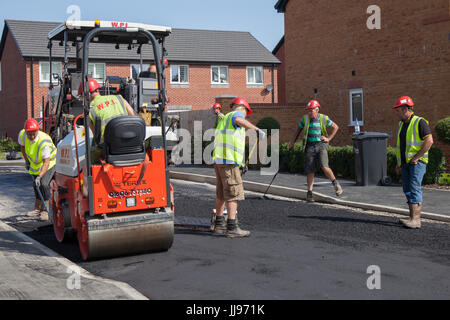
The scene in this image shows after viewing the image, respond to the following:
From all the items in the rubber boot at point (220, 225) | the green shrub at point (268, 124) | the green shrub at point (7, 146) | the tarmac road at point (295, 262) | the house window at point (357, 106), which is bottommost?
the tarmac road at point (295, 262)

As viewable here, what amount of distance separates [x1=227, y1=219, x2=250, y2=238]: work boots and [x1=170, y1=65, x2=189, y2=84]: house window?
100ft

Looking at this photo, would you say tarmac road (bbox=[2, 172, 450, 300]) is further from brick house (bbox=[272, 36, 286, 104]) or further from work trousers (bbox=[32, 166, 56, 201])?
brick house (bbox=[272, 36, 286, 104])

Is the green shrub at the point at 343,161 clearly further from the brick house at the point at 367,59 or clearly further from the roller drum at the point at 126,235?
the roller drum at the point at 126,235

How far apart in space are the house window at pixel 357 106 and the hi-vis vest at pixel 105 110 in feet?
45.8

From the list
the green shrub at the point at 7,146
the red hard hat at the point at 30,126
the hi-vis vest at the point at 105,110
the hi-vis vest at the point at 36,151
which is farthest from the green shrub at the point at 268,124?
the green shrub at the point at 7,146

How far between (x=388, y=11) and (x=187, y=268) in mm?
14418

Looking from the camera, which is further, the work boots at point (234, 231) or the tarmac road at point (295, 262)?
the work boots at point (234, 231)

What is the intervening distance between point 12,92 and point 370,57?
26968mm

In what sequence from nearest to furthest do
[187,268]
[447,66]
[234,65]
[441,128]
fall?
[187,268]
[441,128]
[447,66]
[234,65]

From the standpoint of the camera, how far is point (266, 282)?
16.9 ft

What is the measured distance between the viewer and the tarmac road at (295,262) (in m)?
4.88

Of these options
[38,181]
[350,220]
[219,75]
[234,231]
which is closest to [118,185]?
[234,231]
